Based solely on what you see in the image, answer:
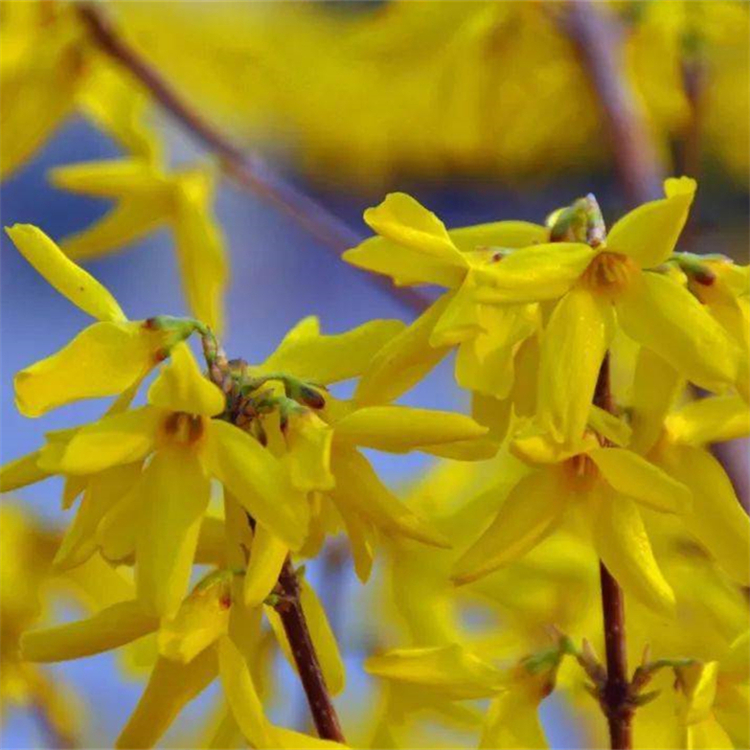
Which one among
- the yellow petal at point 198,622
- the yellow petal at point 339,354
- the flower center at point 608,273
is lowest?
the yellow petal at point 198,622

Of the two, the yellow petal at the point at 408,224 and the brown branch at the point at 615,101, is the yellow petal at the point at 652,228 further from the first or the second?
the brown branch at the point at 615,101

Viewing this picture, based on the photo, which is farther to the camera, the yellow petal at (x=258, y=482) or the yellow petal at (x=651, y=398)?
the yellow petal at (x=651, y=398)

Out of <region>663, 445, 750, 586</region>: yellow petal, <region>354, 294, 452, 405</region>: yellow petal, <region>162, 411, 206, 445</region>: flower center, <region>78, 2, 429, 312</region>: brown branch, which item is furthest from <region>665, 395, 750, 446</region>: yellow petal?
<region>78, 2, 429, 312</region>: brown branch

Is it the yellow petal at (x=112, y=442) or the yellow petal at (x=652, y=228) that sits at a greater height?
the yellow petal at (x=652, y=228)

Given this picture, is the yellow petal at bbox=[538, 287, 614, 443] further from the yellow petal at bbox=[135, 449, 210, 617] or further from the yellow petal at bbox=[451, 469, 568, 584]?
the yellow petal at bbox=[135, 449, 210, 617]

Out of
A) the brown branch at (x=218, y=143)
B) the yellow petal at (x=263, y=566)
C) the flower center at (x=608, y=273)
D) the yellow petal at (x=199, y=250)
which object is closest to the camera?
the yellow petal at (x=263, y=566)

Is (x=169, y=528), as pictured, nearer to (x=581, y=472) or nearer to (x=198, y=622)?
(x=198, y=622)

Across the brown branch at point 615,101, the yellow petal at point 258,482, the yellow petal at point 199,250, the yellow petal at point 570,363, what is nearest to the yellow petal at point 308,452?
the yellow petal at point 258,482
